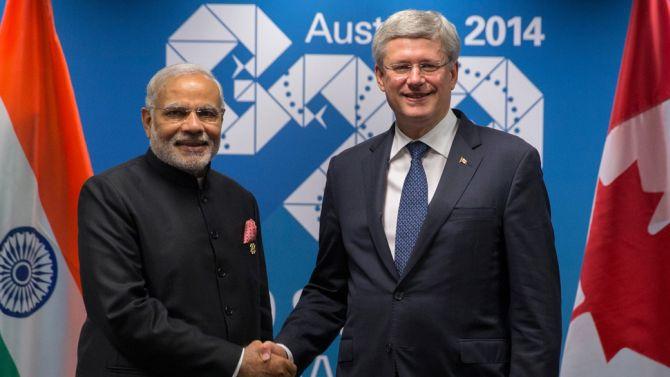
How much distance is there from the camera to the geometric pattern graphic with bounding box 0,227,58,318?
3.27 metres

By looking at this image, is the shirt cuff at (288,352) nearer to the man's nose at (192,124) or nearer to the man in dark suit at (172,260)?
the man in dark suit at (172,260)

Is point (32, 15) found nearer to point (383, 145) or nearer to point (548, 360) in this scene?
point (383, 145)

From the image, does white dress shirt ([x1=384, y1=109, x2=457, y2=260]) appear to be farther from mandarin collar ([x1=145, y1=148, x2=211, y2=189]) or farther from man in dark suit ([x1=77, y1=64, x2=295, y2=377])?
mandarin collar ([x1=145, y1=148, x2=211, y2=189])

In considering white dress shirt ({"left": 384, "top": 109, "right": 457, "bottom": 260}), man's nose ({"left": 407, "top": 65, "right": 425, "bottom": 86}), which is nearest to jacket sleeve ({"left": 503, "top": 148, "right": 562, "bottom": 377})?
white dress shirt ({"left": 384, "top": 109, "right": 457, "bottom": 260})

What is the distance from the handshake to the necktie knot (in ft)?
2.41

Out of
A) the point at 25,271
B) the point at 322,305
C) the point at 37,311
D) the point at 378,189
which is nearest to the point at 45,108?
the point at 25,271

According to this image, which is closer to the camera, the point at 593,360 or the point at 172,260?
the point at 172,260

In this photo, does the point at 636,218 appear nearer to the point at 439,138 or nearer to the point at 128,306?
the point at 439,138

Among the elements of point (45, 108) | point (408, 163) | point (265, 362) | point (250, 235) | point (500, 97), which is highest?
point (500, 97)

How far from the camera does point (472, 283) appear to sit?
2314 mm

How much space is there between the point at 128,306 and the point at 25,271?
1198mm

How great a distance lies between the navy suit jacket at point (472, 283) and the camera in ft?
7.50

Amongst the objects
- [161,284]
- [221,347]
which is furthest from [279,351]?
[161,284]

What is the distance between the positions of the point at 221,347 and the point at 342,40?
1678mm
